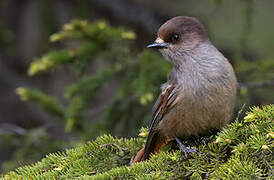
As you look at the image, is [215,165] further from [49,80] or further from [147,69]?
[49,80]

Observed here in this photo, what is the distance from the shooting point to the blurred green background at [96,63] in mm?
4551

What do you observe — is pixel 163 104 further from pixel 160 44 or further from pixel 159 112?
pixel 160 44

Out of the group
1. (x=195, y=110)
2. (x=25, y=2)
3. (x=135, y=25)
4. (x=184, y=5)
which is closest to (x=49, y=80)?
(x=25, y=2)

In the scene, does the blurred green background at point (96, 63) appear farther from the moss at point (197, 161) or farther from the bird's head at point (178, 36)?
the moss at point (197, 161)

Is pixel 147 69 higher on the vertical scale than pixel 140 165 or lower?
higher

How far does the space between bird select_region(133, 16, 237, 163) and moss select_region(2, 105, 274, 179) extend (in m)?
0.43

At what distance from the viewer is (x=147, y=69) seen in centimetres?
449

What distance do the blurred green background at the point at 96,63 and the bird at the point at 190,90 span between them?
0.53 m

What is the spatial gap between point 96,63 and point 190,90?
162 inches

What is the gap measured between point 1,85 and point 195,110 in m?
4.95

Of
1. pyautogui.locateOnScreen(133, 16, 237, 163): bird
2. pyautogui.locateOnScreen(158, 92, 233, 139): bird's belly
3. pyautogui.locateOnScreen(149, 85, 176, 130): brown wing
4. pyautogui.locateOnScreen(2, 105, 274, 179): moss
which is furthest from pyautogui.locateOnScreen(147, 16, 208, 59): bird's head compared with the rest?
pyautogui.locateOnScreen(2, 105, 274, 179): moss

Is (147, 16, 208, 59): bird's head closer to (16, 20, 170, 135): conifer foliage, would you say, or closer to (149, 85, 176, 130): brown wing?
(149, 85, 176, 130): brown wing

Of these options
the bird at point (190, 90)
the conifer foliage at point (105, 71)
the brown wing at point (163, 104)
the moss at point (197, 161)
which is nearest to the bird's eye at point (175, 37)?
the bird at point (190, 90)

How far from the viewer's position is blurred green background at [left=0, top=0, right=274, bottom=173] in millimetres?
4551
